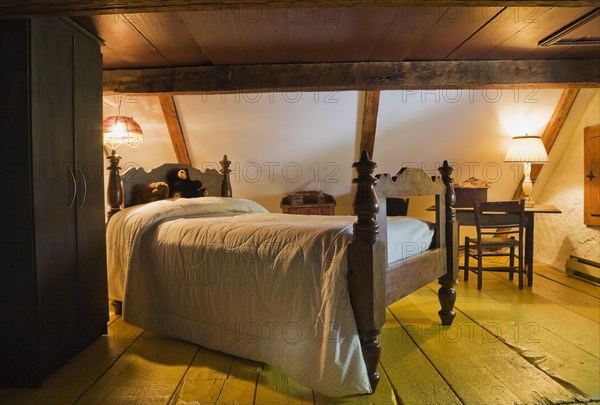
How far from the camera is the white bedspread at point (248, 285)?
172 centimetres

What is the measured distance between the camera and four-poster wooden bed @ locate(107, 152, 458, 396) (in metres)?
1.72

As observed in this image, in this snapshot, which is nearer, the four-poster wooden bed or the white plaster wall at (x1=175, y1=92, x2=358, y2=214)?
the four-poster wooden bed

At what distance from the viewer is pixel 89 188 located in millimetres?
2389

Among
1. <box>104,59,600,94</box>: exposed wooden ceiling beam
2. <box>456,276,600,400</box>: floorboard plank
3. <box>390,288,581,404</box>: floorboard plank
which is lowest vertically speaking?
<box>390,288,581,404</box>: floorboard plank

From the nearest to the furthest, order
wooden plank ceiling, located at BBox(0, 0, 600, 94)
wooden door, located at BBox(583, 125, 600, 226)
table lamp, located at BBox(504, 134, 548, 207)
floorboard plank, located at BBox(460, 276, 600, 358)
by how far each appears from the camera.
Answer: wooden plank ceiling, located at BBox(0, 0, 600, 94) → floorboard plank, located at BBox(460, 276, 600, 358) → wooden door, located at BBox(583, 125, 600, 226) → table lamp, located at BBox(504, 134, 548, 207)

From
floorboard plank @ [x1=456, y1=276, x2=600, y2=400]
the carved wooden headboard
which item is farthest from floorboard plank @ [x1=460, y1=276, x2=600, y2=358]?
the carved wooden headboard

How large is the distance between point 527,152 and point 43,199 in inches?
163

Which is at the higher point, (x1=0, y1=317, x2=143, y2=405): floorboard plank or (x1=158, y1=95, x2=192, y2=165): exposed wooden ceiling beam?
(x1=158, y1=95, x2=192, y2=165): exposed wooden ceiling beam

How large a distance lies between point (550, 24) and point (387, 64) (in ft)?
3.59

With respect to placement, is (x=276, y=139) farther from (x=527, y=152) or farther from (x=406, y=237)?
(x=406, y=237)

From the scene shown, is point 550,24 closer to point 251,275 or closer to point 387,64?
point 387,64

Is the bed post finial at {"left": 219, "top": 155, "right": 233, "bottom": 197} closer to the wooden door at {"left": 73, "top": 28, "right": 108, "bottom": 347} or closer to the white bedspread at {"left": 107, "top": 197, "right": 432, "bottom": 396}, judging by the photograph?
the white bedspread at {"left": 107, "top": 197, "right": 432, "bottom": 396}

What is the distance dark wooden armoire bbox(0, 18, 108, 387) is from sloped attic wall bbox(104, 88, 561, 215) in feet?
7.26

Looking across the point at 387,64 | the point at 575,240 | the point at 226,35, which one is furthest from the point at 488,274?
the point at 226,35
